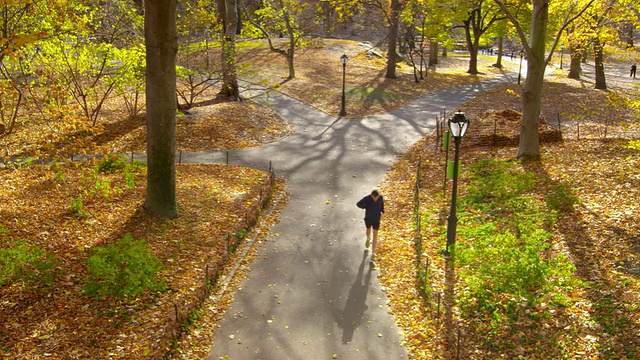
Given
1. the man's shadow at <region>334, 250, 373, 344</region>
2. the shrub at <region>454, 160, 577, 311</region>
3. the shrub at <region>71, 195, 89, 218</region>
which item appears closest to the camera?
the man's shadow at <region>334, 250, 373, 344</region>

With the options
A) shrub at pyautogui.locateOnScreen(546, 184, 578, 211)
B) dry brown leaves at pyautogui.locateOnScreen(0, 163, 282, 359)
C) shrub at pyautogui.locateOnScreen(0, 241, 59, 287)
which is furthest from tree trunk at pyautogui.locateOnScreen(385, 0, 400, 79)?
shrub at pyautogui.locateOnScreen(0, 241, 59, 287)

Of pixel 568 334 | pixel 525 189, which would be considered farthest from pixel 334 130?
pixel 568 334

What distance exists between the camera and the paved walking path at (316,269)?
853 centimetres

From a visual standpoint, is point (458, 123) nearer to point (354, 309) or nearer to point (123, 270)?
point (354, 309)

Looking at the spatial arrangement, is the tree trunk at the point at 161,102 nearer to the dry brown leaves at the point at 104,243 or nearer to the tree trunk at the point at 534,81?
the dry brown leaves at the point at 104,243

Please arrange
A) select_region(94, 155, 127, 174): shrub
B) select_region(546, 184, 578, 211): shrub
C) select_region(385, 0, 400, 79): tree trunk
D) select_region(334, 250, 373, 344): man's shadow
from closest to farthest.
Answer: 1. select_region(334, 250, 373, 344): man's shadow
2. select_region(546, 184, 578, 211): shrub
3. select_region(94, 155, 127, 174): shrub
4. select_region(385, 0, 400, 79): tree trunk

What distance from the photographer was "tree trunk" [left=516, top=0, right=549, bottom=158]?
14.9 meters

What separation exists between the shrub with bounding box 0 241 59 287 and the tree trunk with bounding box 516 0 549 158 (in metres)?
13.4

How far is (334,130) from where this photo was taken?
74.9 ft

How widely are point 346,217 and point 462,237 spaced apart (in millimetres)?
3455

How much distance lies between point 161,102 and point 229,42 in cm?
1103

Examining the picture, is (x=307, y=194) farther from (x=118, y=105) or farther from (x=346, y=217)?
(x=118, y=105)

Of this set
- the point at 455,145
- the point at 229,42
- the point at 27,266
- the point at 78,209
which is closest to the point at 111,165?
the point at 78,209

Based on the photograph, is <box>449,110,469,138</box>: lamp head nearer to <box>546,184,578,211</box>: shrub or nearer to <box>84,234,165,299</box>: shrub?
<box>546,184,578,211</box>: shrub
